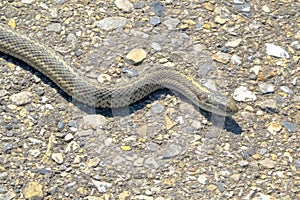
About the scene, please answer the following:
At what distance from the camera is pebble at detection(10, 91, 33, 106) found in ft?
26.0

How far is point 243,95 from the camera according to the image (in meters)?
8.22

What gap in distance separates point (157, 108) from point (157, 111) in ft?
0.17

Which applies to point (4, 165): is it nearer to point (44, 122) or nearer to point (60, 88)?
point (44, 122)

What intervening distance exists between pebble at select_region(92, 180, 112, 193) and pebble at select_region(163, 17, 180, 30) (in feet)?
9.80

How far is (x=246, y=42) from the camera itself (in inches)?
355

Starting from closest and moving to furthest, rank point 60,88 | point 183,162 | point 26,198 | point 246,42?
1. point 26,198
2. point 183,162
3. point 60,88
4. point 246,42

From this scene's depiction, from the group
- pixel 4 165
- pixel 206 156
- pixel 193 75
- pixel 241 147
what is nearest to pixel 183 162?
pixel 206 156

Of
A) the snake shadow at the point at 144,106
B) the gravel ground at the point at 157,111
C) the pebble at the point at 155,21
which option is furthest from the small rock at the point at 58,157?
the pebble at the point at 155,21

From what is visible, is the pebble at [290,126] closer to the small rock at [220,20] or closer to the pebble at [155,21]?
the small rock at [220,20]

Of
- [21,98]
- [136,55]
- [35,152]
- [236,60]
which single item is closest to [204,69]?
[236,60]

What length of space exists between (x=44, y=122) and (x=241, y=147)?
2.50m

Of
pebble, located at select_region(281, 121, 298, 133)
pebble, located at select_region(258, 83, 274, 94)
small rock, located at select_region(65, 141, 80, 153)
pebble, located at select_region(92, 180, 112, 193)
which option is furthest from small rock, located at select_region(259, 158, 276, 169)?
small rock, located at select_region(65, 141, 80, 153)

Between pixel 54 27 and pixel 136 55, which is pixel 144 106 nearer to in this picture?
pixel 136 55

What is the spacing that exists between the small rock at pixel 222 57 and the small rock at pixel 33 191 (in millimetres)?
3215
